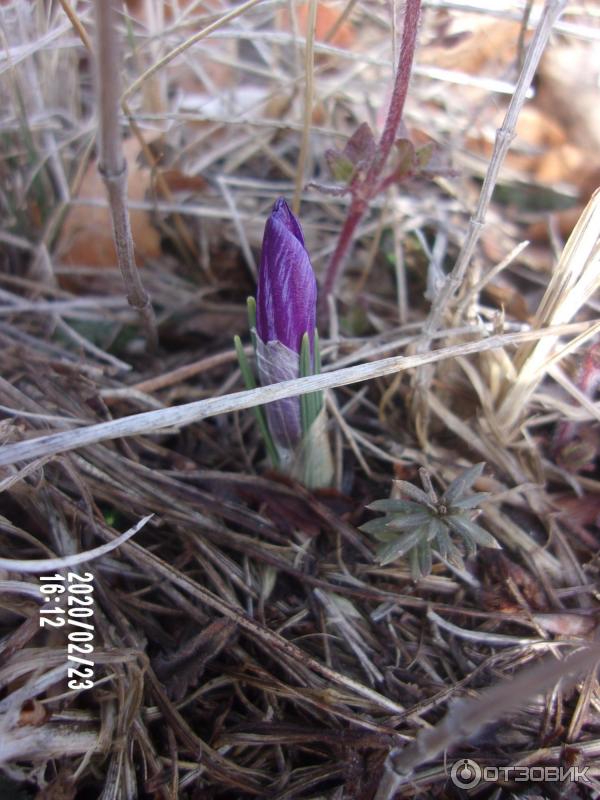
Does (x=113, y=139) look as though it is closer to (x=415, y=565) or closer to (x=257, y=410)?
(x=257, y=410)

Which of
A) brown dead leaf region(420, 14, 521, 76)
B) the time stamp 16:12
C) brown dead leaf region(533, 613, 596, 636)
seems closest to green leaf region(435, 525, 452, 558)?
brown dead leaf region(533, 613, 596, 636)

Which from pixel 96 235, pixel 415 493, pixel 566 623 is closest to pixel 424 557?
pixel 415 493

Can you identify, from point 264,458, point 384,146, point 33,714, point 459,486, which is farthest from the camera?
point 264,458

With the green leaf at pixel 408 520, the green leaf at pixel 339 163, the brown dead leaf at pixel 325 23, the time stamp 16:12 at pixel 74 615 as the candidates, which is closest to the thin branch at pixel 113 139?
the green leaf at pixel 339 163

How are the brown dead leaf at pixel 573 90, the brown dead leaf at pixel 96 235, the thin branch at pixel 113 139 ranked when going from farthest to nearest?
the brown dead leaf at pixel 573 90, the brown dead leaf at pixel 96 235, the thin branch at pixel 113 139

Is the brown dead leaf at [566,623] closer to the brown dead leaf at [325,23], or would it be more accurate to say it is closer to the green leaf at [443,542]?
the green leaf at [443,542]

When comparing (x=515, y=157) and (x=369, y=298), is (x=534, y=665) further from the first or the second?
(x=515, y=157)
